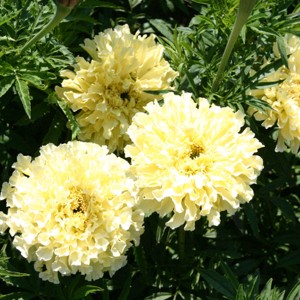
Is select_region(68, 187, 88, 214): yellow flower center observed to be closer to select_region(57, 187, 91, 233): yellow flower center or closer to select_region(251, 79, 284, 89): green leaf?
select_region(57, 187, 91, 233): yellow flower center

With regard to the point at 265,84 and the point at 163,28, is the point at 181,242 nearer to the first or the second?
the point at 265,84

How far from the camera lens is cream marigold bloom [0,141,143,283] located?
1627mm

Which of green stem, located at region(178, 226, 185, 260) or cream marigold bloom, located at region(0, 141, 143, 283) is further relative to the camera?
green stem, located at region(178, 226, 185, 260)

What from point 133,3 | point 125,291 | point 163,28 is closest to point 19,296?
point 125,291

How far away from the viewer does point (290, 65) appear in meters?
1.94

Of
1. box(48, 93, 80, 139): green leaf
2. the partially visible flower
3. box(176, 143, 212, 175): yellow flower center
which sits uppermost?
the partially visible flower

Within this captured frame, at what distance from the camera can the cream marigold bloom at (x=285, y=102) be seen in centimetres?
187

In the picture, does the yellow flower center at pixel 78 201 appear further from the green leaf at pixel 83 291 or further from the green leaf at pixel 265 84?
the green leaf at pixel 265 84

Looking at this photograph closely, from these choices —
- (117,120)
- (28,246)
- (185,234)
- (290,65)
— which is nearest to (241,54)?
(290,65)

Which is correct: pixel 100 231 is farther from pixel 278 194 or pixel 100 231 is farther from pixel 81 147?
pixel 278 194

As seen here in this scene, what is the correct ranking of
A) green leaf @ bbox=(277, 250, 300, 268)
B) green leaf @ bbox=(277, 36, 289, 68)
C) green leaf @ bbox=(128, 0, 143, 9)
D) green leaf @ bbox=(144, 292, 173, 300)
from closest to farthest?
green leaf @ bbox=(277, 36, 289, 68) → green leaf @ bbox=(144, 292, 173, 300) → green leaf @ bbox=(277, 250, 300, 268) → green leaf @ bbox=(128, 0, 143, 9)

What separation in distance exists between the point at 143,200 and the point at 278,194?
0.80 metres

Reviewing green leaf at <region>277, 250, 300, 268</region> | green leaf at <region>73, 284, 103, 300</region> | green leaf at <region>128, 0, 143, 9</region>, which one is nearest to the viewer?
green leaf at <region>73, 284, 103, 300</region>

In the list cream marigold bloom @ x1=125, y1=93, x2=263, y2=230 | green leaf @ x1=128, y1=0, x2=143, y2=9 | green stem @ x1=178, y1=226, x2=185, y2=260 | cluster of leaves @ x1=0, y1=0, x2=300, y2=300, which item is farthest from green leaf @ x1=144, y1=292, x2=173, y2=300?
green leaf @ x1=128, y1=0, x2=143, y2=9
